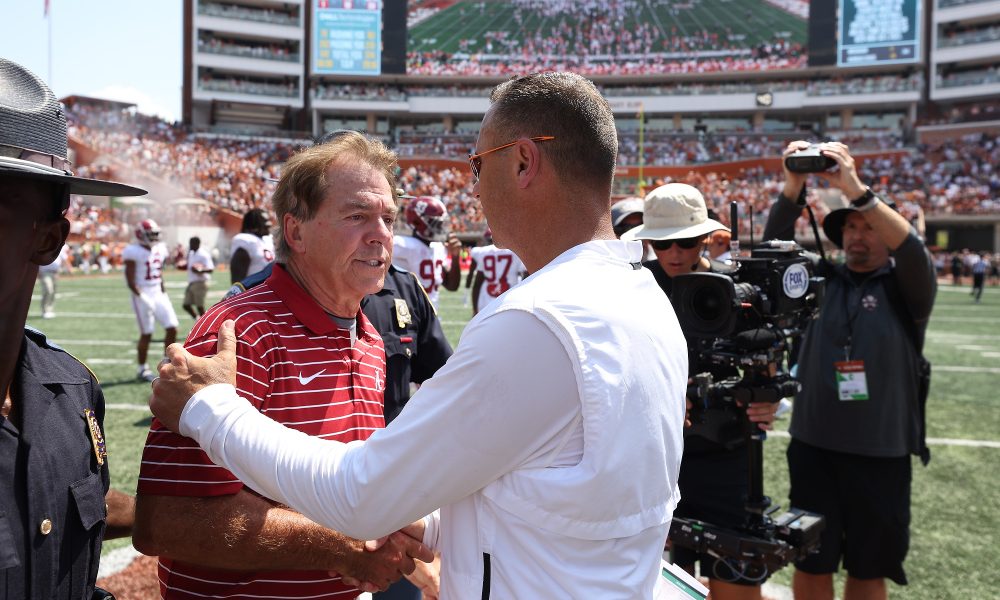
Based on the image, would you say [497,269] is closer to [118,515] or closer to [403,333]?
[403,333]

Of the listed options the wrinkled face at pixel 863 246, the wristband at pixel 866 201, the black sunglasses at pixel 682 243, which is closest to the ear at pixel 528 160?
the black sunglasses at pixel 682 243

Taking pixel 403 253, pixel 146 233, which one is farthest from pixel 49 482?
pixel 146 233

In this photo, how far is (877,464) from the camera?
3553mm

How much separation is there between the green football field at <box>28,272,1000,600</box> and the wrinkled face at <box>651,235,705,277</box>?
1977 mm

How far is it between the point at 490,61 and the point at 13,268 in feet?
215

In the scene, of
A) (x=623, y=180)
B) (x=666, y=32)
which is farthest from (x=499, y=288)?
(x=666, y=32)

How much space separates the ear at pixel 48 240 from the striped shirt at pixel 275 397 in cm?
41

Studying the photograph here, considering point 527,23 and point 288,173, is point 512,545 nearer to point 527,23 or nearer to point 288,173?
point 288,173

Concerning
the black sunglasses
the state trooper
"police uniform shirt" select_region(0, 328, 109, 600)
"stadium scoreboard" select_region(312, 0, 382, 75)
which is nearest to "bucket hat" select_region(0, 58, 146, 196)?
the state trooper

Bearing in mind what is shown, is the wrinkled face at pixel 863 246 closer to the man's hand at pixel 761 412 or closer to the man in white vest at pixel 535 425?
the man's hand at pixel 761 412

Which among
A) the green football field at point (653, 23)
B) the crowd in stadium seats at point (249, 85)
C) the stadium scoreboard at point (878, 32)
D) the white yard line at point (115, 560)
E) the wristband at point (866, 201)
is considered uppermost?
the green football field at point (653, 23)

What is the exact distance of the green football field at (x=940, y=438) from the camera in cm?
442

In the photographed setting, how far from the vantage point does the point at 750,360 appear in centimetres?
294

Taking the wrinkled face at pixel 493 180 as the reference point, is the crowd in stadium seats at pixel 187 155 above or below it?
above
